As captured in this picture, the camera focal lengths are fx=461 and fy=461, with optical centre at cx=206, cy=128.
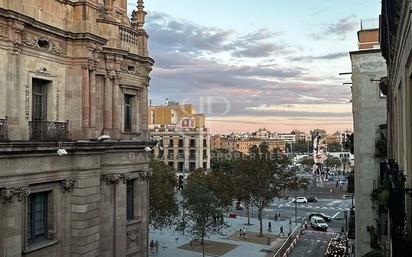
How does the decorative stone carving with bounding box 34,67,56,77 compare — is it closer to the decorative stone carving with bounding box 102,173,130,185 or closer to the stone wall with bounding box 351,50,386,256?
the decorative stone carving with bounding box 102,173,130,185

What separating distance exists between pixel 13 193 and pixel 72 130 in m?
4.22

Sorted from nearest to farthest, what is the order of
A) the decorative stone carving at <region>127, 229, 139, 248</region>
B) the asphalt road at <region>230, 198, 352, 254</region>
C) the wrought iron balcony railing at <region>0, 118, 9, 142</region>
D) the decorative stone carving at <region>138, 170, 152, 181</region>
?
1. the wrought iron balcony railing at <region>0, 118, 9, 142</region>
2. the decorative stone carving at <region>127, 229, 139, 248</region>
3. the decorative stone carving at <region>138, 170, 152, 181</region>
4. the asphalt road at <region>230, 198, 352, 254</region>

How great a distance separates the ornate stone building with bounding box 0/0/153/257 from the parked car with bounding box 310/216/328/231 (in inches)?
1254

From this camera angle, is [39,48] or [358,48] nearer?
[39,48]

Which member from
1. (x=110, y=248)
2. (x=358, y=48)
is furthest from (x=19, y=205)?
(x=358, y=48)

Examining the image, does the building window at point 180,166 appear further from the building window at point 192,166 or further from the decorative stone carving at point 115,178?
the decorative stone carving at point 115,178

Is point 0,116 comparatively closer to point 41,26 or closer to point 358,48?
point 41,26

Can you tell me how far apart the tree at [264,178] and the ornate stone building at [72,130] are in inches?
1038

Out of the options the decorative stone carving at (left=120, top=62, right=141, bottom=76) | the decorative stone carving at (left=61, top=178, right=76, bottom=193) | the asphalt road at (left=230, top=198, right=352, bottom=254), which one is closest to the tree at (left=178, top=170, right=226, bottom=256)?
the asphalt road at (left=230, top=198, right=352, bottom=254)

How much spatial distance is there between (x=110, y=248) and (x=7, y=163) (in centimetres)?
728

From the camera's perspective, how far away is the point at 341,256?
34469 mm

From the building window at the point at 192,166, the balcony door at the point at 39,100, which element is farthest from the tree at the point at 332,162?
the balcony door at the point at 39,100

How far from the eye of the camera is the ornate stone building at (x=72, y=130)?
49.0 ft

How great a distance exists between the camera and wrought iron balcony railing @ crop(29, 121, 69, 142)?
638 inches
